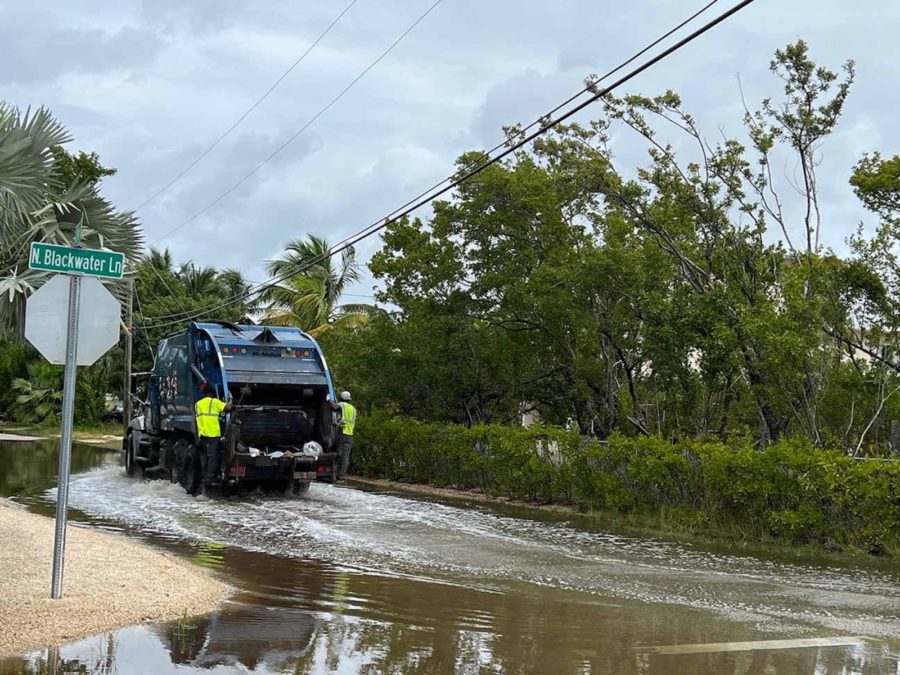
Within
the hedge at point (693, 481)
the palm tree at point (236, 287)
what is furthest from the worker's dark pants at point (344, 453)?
the palm tree at point (236, 287)

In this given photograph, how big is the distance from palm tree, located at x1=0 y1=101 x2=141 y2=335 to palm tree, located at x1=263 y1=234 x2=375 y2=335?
19.0m

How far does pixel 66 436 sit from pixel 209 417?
28.2ft

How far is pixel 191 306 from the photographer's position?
42812mm

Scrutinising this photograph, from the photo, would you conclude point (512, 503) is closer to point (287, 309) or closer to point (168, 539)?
point (168, 539)

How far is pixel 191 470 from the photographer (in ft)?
58.1

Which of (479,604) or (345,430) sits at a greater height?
(345,430)

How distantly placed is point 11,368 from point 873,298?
48.4 metres

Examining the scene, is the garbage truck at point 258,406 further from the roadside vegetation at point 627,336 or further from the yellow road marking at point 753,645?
the yellow road marking at point 753,645

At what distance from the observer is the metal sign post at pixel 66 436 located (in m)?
7.48

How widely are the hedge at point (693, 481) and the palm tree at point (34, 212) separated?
7.72 m

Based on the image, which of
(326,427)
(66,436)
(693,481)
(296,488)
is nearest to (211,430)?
(326,427)

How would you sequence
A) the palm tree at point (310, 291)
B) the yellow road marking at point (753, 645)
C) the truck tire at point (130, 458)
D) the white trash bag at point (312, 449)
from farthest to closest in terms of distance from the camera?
1. the palm tree at point (310, 291)
2. the truck tire at point (130, 458)
3. the white trash bag at point (312, 449)
4. the yellow road marking at point (753, 645)

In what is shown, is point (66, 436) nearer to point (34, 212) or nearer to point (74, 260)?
point (74, 260)

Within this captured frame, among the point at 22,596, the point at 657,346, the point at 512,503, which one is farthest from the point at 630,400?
the point at 22,596
